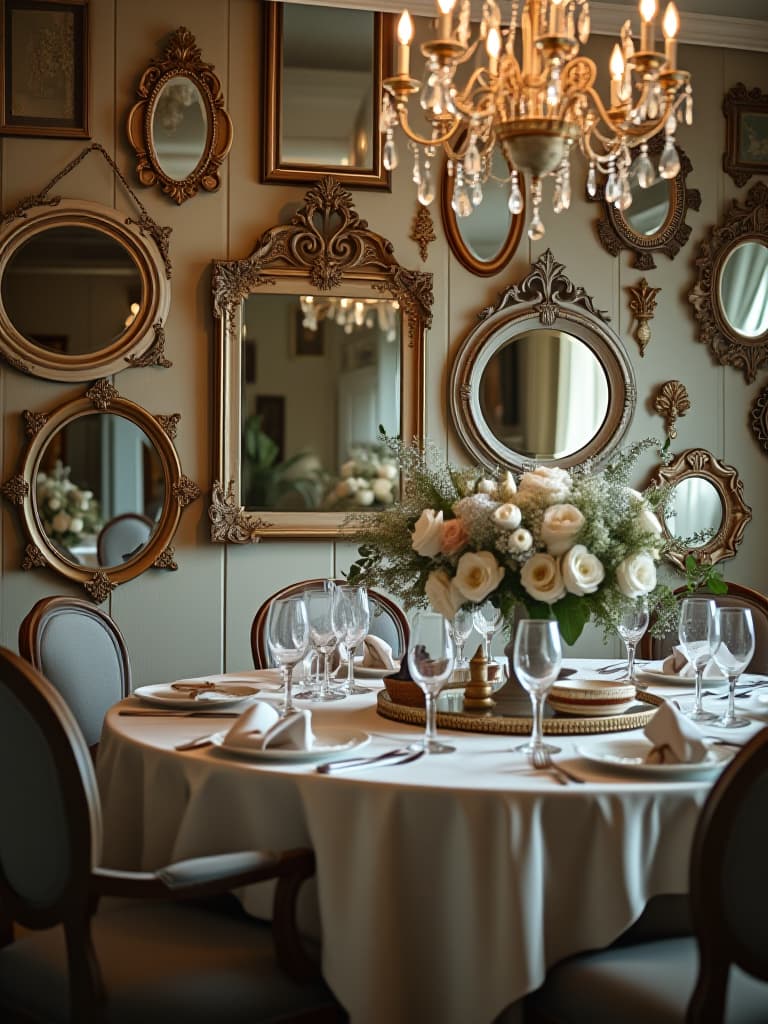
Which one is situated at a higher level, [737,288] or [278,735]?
[737,288]

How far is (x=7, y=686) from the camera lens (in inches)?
75.3

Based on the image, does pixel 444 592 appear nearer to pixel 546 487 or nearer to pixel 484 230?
pixel 546 487

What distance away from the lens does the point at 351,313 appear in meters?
4.54

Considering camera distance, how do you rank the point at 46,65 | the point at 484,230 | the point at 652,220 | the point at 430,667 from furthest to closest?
1. the point at 652,220
2. the point at 484,230
3. the point at 46,65
4. the point at 430,667

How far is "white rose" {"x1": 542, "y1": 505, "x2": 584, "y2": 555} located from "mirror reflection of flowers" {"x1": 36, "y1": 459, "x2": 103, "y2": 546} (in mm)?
2411

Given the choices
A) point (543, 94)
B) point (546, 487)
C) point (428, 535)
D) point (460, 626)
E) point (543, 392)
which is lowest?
point (460, 626)

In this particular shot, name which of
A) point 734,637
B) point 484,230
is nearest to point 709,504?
point 484,230

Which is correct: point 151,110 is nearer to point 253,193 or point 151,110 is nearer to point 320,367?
point 253,193

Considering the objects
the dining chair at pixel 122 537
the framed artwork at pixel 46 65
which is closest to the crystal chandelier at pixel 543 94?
the framed artwork at pixel 46 65

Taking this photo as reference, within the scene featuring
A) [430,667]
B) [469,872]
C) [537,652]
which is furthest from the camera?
[430,667]

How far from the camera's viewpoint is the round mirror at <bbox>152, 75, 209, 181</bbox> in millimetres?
4355

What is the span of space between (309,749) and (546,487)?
0.75 meters

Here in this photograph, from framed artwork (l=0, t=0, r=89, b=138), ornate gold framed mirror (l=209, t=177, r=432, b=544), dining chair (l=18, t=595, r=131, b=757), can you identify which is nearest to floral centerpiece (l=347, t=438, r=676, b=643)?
dining chair (l=18, t=595, r=131, b=757)

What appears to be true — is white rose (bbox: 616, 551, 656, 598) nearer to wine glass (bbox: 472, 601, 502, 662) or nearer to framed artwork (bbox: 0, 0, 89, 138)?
wine glass (bbox: 472, 601, 502, 662)
